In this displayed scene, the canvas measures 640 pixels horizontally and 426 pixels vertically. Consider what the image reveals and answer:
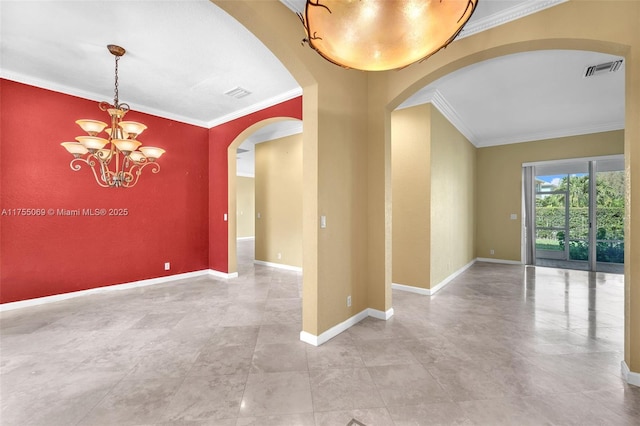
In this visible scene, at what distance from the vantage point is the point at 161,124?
486cm

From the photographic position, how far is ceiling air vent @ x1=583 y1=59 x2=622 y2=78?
321 cm

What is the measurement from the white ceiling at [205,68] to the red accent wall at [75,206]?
1.24ft

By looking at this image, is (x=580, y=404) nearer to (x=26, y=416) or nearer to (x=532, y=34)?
(x=532, y=34)

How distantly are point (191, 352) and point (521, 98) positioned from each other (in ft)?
19.1

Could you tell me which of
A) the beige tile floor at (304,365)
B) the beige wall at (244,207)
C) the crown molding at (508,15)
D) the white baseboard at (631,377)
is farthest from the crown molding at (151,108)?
the beige wall at (244,207)

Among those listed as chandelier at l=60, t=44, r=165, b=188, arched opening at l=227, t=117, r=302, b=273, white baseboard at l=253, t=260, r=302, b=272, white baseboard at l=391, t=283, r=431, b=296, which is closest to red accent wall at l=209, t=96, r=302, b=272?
arched opening at l=227, t=117, r=302, b=273

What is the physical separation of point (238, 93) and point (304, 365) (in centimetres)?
382

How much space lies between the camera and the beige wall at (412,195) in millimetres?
4164

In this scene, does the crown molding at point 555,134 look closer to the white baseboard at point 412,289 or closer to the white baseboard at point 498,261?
the white baseboard at point 498,261

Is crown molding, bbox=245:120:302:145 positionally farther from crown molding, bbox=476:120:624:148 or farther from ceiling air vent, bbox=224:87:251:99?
crown molding, bbox=476:120:624:148

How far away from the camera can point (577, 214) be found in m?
6.30

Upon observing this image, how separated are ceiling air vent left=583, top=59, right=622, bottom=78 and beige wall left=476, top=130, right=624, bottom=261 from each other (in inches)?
130

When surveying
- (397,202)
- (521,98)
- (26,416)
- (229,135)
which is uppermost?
(521,98)

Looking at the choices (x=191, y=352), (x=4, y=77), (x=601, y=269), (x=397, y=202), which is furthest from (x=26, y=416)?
(x=601, y=269)
